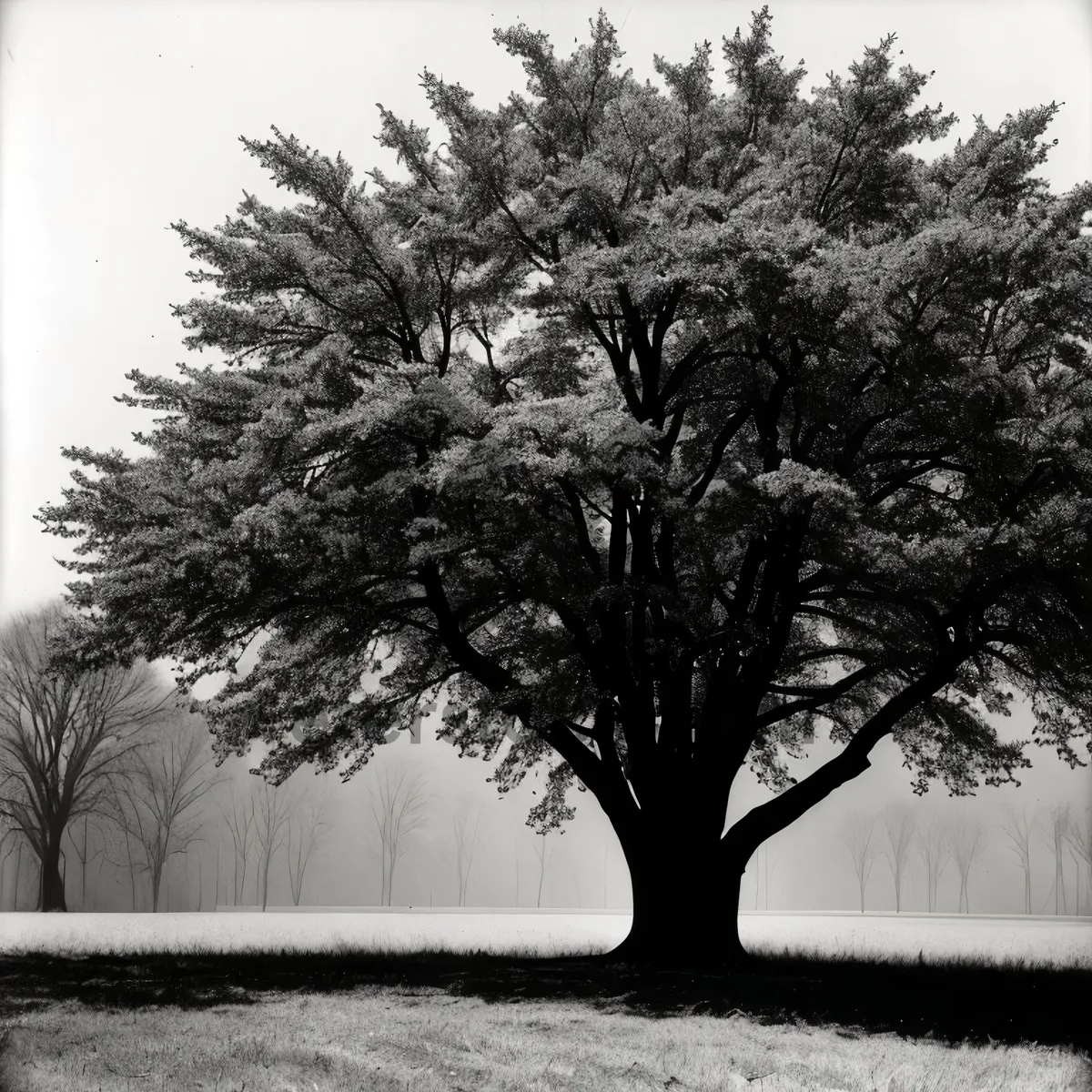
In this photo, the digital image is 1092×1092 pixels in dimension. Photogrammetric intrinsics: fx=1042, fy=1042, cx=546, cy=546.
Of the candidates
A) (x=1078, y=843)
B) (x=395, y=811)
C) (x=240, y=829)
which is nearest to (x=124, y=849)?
(x=240, y=829)

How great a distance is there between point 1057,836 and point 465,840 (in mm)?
30530

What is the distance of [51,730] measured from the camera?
119ft

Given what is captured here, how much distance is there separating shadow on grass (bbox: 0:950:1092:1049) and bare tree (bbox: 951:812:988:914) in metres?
42.4

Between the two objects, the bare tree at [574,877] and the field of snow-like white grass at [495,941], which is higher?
the field of snow-like white grass at [495,941]

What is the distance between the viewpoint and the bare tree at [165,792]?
44406mm

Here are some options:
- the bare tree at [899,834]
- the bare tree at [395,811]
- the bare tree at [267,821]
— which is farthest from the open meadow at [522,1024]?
the bare tree at [899,834]

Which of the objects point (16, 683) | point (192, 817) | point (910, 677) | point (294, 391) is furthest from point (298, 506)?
→ point (192, 817)

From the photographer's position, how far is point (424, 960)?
14773 mm

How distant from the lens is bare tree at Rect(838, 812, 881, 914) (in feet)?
185

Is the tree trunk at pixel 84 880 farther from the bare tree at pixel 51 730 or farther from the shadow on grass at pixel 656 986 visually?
the shadow on grass at pixel 656 986

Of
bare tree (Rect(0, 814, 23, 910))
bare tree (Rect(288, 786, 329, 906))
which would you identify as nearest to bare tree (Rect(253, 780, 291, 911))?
bare tree (Rect(288, 786, 329, 906))

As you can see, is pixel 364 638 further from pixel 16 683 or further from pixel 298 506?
pixel 16 683

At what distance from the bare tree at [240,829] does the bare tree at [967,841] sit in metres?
36.4

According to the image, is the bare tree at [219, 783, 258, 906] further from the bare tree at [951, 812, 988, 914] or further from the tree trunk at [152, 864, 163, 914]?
the bare tree at [951, 812, 988, 914]
